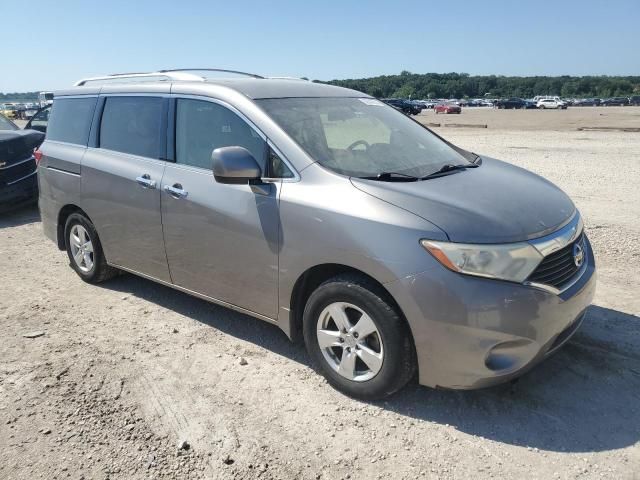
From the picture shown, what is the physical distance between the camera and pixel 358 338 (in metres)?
3.23

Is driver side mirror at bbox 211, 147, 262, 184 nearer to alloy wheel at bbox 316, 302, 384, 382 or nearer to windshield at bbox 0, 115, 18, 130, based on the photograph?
alloy wheel at bbox 316, 302, 384, 382

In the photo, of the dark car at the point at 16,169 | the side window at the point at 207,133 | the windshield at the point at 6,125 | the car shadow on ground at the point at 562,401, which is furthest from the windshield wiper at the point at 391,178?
the windshield at the point at 6,125

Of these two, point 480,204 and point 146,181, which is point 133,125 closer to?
point 146,181

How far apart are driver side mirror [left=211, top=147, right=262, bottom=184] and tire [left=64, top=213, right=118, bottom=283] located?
2216 mm

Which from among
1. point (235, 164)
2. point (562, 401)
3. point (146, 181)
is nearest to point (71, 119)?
point (146, 181)

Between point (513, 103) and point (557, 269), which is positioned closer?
point (557, 269)

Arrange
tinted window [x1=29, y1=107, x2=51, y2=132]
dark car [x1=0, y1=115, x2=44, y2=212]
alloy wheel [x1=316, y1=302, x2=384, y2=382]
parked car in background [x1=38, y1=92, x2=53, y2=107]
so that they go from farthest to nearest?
tinted window [x1=29, y1=107, x2=51, y2=132] → dark car [x1=0, y1=115, x2=44, y2=212] → parked car in background [x1=38, y1=92, x2=53, y2=107] → alloy wheel [x1=316, y1=302, x2=384, y2=382]

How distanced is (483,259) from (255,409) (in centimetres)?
162

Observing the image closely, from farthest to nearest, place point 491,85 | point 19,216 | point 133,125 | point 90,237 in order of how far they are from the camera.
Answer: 1. point 491,85
2. point 19,216
3. point 90,237
4. point 133,125

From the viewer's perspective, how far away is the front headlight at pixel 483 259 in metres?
2.81

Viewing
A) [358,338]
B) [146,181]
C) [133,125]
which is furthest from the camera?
[133,125]

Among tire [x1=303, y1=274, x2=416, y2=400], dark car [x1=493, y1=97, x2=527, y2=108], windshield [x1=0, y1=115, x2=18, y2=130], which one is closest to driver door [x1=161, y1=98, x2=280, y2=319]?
tire [x1=303, y1=274, x2=416, y2=400]

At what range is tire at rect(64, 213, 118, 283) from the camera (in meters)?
5.14

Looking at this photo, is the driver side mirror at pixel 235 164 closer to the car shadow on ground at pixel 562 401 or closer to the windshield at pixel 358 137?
the windshield at pixel 358 137
